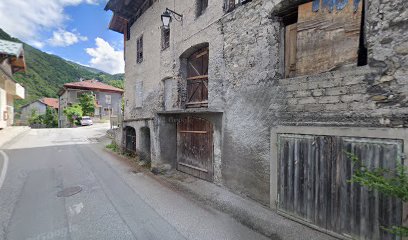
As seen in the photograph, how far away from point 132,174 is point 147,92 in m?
4.56

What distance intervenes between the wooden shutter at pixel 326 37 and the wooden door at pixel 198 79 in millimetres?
3545

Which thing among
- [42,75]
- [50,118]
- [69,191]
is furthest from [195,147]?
[42,75]

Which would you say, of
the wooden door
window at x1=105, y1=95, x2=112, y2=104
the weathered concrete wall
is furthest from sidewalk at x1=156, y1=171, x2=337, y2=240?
window at x1=105, y1=95, x2=112, y2=104

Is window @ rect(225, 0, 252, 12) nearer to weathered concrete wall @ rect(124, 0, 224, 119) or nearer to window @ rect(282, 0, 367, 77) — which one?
weathered concrete wall @ rect(124, 0, 224, 119)

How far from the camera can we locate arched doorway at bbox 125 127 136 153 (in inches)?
424

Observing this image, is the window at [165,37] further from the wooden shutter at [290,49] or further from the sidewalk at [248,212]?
the sidewalk at [248,212]

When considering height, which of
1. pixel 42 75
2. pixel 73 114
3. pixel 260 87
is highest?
pixel 42 75

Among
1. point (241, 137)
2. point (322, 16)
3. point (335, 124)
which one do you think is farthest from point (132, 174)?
point (322, 16)

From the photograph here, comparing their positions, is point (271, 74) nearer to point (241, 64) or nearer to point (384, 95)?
point (241, 64)

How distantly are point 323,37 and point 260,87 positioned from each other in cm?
157

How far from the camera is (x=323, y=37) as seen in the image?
12.8 feet

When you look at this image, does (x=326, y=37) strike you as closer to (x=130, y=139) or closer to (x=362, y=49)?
(x=362, y=49)

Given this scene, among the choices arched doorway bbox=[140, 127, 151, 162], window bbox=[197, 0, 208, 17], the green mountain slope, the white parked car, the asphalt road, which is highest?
the green mountain slope

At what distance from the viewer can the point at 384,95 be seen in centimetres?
304
